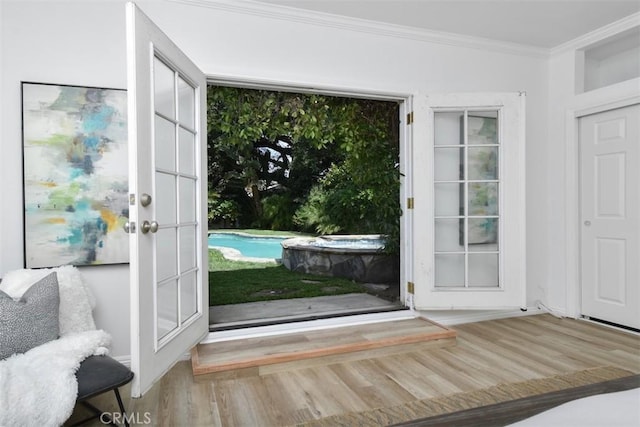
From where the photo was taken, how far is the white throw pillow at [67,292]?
6.13 feet

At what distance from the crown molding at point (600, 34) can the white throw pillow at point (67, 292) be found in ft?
14.5

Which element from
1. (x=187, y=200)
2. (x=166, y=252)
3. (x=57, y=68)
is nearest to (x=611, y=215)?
(x=187, y=200)

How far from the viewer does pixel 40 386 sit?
1.43 m

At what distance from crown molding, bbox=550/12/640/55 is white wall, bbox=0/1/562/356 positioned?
232mm

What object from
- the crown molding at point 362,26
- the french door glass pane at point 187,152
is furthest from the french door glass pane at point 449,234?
the french door glass pane at point 187,152

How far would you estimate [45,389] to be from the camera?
1.43m

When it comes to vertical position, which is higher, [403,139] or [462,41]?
[462,41]

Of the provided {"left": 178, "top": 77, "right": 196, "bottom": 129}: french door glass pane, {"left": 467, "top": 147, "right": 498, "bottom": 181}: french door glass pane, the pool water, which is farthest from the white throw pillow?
the pool water

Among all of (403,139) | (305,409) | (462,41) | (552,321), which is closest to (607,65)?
(462,41)

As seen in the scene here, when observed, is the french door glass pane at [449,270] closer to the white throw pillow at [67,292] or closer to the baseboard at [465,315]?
the baseboard at [465,315]

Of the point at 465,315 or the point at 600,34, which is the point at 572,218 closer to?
the point at 465,315

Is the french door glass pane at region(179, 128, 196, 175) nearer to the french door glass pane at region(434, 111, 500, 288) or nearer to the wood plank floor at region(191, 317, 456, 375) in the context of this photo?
the wood plank floor at region(191, 317, 456, 375)

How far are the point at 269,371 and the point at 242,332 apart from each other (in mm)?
494

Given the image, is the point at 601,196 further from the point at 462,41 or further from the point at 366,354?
the point at 366,354
